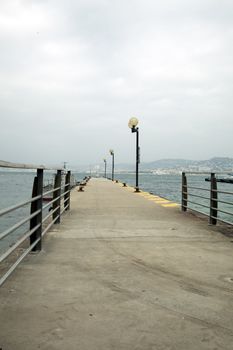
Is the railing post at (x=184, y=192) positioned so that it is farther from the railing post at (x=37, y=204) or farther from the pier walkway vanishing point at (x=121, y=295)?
the railing post at (x=37, y=204)

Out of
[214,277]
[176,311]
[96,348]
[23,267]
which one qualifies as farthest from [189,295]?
[23,267]

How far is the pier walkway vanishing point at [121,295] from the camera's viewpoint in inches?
115

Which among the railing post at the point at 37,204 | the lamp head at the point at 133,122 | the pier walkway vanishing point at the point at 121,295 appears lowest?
the pier walkway vanishing point at the point at 121,295

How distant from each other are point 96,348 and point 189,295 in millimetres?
1453

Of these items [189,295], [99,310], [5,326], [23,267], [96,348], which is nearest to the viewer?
[96,348]

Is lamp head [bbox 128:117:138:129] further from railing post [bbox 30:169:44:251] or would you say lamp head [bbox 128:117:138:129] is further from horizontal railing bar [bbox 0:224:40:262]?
horizontal railing bar [bbox 0:224:40:262]

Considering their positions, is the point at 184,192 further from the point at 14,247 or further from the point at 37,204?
the point at 14,247

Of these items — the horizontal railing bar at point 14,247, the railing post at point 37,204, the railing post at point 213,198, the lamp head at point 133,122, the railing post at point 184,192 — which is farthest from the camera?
the lamp head at point 133,122

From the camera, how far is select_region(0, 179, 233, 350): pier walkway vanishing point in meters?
2.93

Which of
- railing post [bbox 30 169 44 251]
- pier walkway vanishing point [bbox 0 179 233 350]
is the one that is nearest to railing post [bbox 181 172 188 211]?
pier walkway vanishing point [bbox 0 179 233 350]

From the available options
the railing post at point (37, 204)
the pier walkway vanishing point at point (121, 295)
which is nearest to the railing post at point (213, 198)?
the pier walkway vanishing point at point (121, 295)

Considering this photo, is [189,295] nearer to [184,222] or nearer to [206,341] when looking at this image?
[206,341]

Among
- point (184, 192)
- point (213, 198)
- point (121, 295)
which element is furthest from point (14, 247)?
point (184, 192)

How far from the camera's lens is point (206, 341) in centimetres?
291
